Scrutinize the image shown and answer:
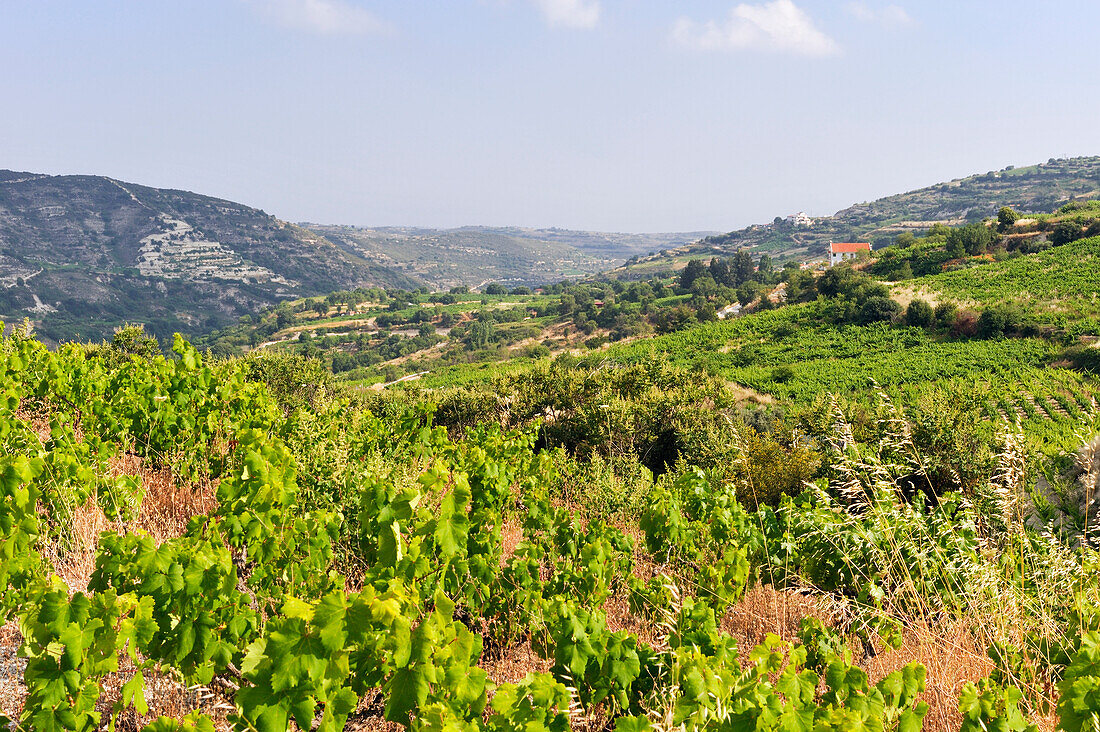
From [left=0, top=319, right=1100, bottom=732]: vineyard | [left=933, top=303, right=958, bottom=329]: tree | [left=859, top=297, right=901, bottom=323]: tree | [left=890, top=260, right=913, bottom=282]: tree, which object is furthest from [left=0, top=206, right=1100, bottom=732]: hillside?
[left=890, top=260, right=913, bottom=282]: tree

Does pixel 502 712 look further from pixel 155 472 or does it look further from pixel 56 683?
pixel 155 472

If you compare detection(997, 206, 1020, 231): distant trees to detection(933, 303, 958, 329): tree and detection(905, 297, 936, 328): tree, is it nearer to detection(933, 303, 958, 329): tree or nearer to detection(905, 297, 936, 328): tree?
detection(933, 303, 958, 329): tree

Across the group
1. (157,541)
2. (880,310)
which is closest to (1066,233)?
(880,310)

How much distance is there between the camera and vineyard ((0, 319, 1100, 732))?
6.79ft

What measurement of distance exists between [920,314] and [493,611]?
176 feet

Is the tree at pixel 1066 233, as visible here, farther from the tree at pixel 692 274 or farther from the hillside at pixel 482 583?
the hillside at pixel 482 583

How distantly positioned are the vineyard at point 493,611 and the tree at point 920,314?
162ft

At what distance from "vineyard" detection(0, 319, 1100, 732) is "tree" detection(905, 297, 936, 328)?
162 feet

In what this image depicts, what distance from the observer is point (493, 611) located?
401 centimetres

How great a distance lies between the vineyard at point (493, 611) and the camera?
207cm

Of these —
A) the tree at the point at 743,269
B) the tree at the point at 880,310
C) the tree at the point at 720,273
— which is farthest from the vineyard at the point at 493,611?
the tree at the point at 720,273

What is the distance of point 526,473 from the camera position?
6867 mm

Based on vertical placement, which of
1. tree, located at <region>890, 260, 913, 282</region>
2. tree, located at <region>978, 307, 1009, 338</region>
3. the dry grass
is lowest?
tree, located at <region>978, 307, 1009, 338</region>

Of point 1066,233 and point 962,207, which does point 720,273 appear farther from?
point 962,207
